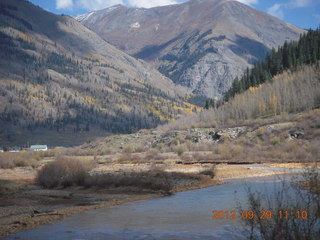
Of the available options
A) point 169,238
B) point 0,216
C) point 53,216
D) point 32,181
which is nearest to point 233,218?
point 169,238

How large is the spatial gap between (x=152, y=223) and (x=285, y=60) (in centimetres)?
12426

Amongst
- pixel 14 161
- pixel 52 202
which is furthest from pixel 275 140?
pixel 52 202

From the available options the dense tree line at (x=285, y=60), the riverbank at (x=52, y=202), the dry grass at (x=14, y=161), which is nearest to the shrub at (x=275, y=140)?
the riverbank at (x=52, y=202)

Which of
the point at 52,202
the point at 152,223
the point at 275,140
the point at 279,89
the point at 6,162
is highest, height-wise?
the point at 279,89

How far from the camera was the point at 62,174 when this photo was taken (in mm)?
45156

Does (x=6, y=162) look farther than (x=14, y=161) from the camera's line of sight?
No

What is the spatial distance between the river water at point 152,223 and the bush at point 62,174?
15971mm

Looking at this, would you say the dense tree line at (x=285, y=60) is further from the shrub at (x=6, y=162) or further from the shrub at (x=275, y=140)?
the shrub at (x=6, y=162)

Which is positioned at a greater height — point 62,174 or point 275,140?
point 275,140

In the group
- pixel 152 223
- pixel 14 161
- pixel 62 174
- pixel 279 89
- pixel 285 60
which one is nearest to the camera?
pixel 152 223

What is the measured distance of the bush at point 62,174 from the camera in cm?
4409

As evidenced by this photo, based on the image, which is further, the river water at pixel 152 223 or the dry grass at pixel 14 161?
the dry grass at pixel 14 161

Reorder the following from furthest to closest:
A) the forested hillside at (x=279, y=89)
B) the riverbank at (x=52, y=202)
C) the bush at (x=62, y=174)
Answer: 1. the forested hillside at (x=279, y=89)
2. the bush at (x=62, y=174)
3. the riverbank at (x=52, y=202)

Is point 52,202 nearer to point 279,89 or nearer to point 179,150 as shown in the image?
point 179,150
